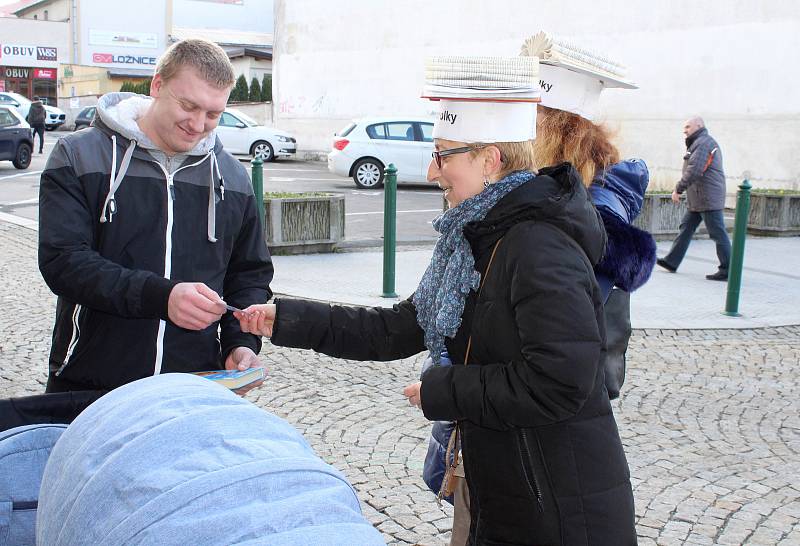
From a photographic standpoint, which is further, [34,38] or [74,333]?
[34,38]

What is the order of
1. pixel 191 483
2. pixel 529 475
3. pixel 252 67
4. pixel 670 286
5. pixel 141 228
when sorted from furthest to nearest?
1. pixel 252 67
2. pixel 670 286
3. pixel 141 228
4. pixel 529 475
5. pixel 191 483

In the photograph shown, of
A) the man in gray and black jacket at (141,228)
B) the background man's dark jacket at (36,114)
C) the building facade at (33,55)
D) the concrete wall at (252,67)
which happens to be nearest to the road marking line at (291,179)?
the background man's dark jacket at (36,114)

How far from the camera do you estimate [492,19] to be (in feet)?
74.6

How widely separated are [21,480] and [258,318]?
2.76 ft

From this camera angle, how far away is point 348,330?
8.73 ft

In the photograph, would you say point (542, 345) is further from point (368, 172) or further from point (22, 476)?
point (368, 172)

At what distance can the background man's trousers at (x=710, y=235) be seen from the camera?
10039mm

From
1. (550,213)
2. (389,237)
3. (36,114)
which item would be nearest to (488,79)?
(550,213)

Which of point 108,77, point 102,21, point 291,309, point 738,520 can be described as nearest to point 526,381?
point 291,309

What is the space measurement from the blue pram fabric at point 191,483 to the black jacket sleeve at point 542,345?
2.28ft

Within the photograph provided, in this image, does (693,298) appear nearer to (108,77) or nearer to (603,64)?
(603,64)

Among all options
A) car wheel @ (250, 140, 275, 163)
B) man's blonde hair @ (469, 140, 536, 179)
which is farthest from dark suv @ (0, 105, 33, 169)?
man's blonde hair @ (469, 140, 536, 179)

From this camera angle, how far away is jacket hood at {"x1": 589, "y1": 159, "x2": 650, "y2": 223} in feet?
9.64

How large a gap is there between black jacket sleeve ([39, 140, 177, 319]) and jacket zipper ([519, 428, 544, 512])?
42.7 inches
